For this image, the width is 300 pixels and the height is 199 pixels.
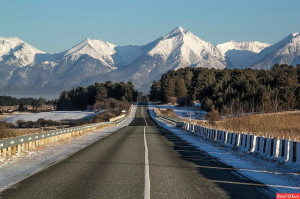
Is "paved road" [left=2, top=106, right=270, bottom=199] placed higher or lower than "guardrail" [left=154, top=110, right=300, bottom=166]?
lower

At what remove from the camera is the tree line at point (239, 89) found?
254ft

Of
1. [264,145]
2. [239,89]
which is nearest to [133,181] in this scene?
[264,145]

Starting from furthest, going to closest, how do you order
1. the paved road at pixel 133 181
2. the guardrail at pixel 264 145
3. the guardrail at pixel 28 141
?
the guardrail at pixel 28 141 < the guardrail at pixel 264 145 < the paved road at pixel 133 181

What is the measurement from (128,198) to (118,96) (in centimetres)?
18141

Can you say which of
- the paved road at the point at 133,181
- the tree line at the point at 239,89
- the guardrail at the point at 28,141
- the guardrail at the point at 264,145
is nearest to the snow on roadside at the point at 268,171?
the guardrail at the point at 264,145

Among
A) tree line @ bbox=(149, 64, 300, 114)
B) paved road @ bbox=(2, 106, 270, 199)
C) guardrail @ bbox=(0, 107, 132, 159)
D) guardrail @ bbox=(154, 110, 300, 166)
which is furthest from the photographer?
tree line @ bbox=(149, 64, 300, 114)

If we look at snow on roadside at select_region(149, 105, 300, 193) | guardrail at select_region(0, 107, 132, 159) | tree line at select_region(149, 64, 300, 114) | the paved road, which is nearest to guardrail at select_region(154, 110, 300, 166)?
snow on roadside at select_region(149, 105, 300, 193)

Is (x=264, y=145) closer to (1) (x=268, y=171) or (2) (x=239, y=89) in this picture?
(1) (x=268, y=171)

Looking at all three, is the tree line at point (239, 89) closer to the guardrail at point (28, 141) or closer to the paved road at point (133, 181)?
the guardrail at point (28, 141)

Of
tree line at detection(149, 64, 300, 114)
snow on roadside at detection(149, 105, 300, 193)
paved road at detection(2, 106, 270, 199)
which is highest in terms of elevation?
tree line at detection(149, 64, 300, 114)

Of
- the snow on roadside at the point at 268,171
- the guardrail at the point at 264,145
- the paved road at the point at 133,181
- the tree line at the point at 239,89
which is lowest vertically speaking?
the paved road at the point at 133,181

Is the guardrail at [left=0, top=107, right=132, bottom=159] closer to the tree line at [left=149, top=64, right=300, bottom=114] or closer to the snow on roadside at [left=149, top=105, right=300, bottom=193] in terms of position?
the snow on roadside at [left=149, top=105, right=300, bottom=193]

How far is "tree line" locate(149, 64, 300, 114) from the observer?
77.4 m

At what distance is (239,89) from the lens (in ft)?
339
